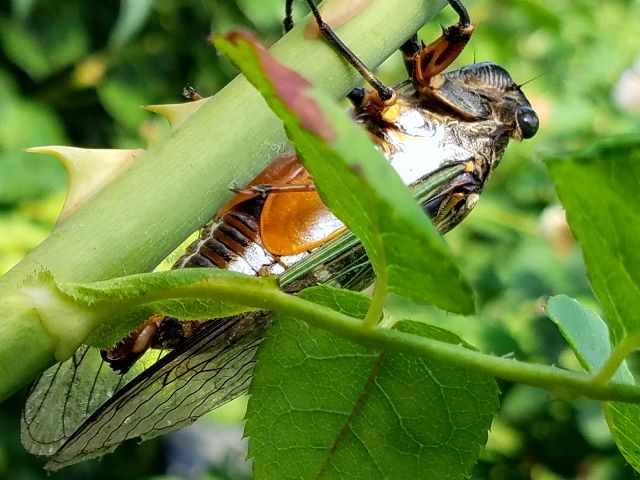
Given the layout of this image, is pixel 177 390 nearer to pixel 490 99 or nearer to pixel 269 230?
pixel 269 230

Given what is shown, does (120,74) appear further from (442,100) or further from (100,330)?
(100,330)

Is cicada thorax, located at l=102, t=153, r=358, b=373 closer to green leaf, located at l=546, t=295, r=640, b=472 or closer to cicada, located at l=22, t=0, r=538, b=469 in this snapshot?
cicada, located at l=22, t=0, r=538, b=469

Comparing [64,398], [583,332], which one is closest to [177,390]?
[64,398]

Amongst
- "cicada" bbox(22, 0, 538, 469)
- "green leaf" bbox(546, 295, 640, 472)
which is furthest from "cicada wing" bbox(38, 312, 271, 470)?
"green leaf" bbox(546, 295, 640, 472)

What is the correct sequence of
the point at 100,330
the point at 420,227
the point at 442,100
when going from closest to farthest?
1. the point at 420,227
2. the point at 100,330
3. the point at 442,100

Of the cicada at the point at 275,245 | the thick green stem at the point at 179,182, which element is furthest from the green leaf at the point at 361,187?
the cicada at the point at 275,245

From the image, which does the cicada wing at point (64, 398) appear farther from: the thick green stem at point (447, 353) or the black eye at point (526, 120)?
the black eye at point (526, 120)

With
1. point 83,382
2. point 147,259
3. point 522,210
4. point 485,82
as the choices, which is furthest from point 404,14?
point 522,210
